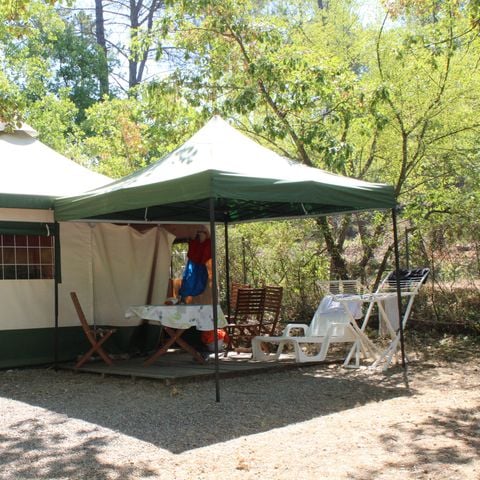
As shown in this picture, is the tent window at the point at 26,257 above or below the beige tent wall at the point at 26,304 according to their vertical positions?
above

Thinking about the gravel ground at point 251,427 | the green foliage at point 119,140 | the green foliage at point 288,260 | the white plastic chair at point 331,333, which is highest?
the green foliage at point 119,140

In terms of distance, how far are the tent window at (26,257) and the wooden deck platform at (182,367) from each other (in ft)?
3.75

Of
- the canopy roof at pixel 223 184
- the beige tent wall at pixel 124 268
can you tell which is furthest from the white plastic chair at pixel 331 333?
the beige tent wall at pixel 124 268

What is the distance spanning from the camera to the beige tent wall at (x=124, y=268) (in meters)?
8.99

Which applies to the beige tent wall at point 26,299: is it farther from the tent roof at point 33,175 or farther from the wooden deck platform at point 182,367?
the wooden deck platform at point 182,367

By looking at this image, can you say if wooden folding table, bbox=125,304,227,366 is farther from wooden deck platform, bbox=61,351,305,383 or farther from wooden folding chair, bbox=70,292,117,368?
wooden folding chair, bbox=70,292,117,368

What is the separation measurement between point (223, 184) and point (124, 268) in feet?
Answer: 11.7

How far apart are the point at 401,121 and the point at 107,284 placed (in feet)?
13.7

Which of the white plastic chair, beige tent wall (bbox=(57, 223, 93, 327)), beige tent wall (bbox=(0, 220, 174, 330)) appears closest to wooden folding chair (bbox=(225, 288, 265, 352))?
the white plastic chair

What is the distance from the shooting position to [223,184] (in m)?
5.94

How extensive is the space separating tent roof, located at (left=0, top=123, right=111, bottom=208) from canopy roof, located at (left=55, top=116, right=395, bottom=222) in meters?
0.41

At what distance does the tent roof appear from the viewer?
26.6ft

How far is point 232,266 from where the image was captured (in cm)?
1189

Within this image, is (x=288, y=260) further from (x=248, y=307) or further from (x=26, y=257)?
(x=26, y=257)
